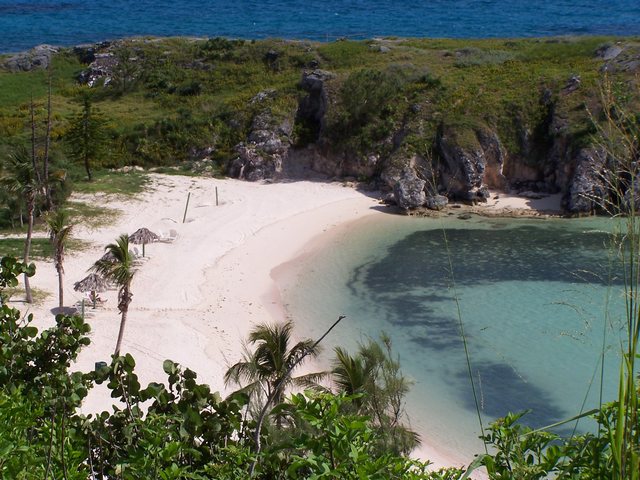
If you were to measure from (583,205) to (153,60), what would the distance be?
41.9 m

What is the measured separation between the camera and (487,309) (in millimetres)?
27281

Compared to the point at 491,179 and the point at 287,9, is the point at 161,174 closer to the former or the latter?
the point at 491,179

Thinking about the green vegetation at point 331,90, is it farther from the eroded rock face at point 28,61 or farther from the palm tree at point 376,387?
the palm tree at point 376,387

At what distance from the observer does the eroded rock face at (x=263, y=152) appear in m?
45.6

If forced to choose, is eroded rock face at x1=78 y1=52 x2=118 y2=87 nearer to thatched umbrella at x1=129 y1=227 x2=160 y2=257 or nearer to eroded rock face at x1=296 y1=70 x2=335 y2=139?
eroded rock face at x1=296 y1=70 x2=335 y2=139

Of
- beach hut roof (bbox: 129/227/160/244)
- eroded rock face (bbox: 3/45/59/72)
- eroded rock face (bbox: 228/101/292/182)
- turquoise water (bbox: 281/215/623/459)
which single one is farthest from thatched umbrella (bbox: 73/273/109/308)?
eroded rock face (bbox: 3/45/59/72)

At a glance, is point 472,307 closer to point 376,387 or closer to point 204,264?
point 204,264

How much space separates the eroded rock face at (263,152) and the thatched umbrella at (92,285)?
20.2m

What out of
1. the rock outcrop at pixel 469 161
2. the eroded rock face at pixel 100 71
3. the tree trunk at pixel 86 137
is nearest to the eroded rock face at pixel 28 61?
the eroded rock face at pixel 100 71

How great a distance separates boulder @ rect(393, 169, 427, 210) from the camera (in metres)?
40.1

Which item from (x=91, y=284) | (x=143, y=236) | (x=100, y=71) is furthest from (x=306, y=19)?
(x=91, y=284)

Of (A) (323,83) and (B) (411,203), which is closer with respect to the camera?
(B) (411,203)

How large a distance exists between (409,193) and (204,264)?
13780 mm

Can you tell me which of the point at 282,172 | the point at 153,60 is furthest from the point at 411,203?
the point at 153,60
